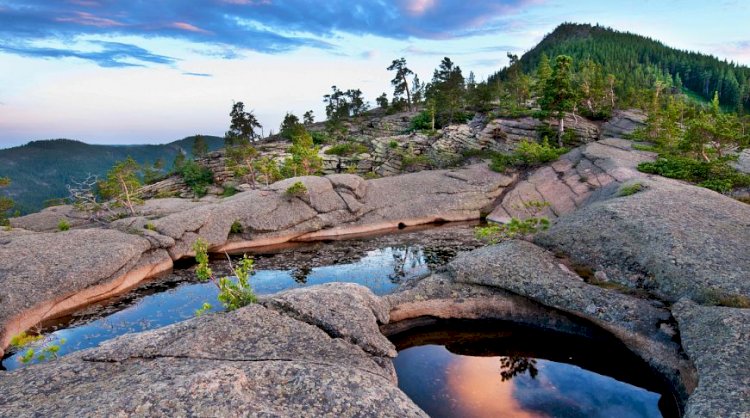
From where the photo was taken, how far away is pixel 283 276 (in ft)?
90.0

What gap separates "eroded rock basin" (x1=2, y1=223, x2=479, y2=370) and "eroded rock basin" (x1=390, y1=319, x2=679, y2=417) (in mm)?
5964

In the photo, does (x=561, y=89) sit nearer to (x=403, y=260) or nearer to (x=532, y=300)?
(x=403, y=260)

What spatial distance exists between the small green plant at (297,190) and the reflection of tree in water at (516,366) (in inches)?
994

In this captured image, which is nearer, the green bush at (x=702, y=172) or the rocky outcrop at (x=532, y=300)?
the rocky outcrop at (x=532, y=300)

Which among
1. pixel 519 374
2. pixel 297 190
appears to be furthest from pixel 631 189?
pixel 297 190

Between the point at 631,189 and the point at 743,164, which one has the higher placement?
the point at 631,189

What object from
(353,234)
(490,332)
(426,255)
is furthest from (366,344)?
(353,234)

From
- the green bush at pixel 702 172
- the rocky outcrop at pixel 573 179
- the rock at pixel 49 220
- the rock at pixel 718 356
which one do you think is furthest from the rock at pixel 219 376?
the rock at pixel 49 220

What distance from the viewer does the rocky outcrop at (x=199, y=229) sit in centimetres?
2228

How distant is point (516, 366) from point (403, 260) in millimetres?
14241

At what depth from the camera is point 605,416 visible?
13.1 meters

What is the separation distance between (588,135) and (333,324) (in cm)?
5237

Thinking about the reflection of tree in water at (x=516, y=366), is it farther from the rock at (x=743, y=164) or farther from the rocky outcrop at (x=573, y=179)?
the rock at (x=743, y=164)

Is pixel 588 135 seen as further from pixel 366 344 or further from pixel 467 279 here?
pixel 366 344
